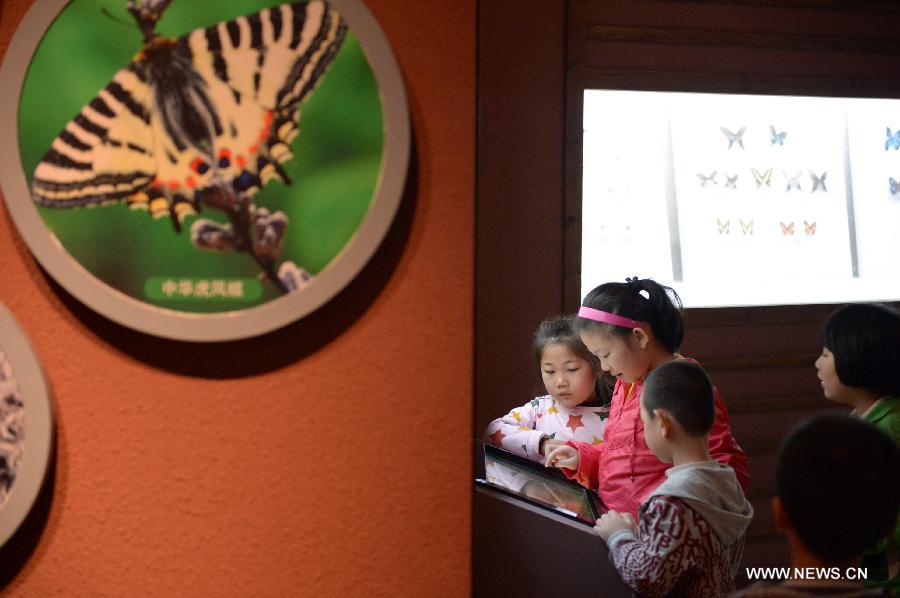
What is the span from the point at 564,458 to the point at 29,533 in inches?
55.4

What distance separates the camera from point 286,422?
1025 mm

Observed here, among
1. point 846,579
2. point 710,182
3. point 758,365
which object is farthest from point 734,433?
point 846,579

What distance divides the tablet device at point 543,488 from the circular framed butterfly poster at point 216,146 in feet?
2.73

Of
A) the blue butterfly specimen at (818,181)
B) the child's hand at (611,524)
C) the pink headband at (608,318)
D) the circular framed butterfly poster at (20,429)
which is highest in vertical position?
the blue butterfly specimen at (818,181)

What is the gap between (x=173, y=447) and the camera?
3.35ft

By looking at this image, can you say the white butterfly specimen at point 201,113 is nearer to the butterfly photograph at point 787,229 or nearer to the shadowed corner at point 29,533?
the shadowed corner at point 29,533

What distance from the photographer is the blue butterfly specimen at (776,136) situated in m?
3.20

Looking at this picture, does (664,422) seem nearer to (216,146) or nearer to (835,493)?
(835,493)

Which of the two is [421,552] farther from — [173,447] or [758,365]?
[758,365]

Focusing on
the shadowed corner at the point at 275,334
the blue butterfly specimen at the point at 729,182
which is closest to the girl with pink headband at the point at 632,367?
the shadowed corner at the point at 275,334

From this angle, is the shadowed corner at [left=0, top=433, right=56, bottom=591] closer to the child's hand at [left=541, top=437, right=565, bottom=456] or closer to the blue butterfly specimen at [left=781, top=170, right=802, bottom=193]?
the child's hand at [left=541, top=437, right=565, bottom=456]

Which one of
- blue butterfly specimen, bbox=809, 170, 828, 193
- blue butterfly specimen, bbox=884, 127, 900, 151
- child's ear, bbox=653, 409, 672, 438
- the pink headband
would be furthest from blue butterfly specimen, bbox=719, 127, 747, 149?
child's ear, bbox=653, 409, 672, 438

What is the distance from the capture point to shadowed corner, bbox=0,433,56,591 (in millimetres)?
1016

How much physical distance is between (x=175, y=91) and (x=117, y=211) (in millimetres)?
168
